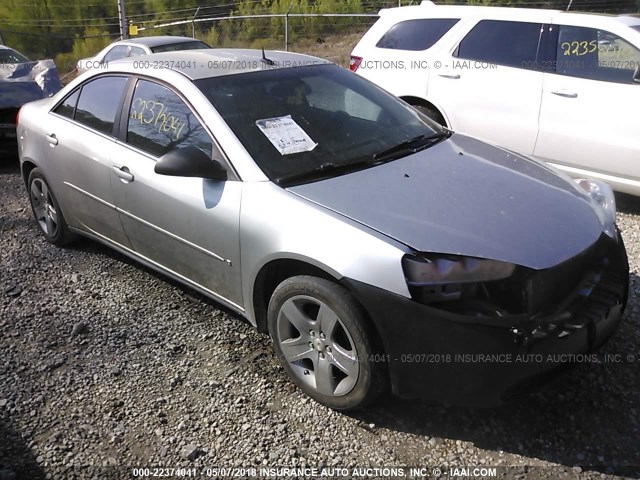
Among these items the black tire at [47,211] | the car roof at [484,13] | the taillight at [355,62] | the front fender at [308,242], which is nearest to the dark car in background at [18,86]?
the black tire at [47,211]

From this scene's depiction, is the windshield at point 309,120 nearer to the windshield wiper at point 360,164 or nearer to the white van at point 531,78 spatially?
the windshield wiper at point 360,164

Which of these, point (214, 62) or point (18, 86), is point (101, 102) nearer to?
point (214, 62)

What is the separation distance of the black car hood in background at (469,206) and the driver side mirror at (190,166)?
0.43 m

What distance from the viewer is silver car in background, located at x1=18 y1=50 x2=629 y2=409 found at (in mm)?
2287

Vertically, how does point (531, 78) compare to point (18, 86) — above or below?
above

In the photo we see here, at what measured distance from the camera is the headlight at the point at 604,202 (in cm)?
280

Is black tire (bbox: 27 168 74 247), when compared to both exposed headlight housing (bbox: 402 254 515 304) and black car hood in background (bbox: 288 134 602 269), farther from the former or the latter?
exposed headlight housing (bbox: 402 254 515 304)

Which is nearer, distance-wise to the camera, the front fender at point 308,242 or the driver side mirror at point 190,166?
the front fender at point 308,242

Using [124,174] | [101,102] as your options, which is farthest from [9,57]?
[124,174]

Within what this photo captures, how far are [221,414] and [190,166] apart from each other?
1.20 meters

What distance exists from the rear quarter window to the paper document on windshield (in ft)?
11.1

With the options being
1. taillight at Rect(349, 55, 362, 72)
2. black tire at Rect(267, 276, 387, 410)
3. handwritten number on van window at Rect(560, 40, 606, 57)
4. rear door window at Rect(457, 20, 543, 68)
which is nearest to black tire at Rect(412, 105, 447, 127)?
rear door window at Rect(457, 20, 543, 68)

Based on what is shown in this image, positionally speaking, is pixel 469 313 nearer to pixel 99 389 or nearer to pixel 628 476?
pixel 628 476

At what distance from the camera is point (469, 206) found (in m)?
2.61
